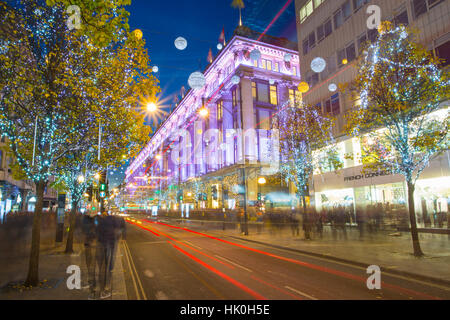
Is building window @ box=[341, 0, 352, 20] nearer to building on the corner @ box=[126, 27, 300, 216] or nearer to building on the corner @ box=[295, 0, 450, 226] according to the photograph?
building on the corner @ box=[295, 0, 450, 226]

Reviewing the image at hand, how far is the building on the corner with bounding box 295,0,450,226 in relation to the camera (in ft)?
58.8

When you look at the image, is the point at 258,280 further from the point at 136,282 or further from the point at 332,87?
the point at 332,87

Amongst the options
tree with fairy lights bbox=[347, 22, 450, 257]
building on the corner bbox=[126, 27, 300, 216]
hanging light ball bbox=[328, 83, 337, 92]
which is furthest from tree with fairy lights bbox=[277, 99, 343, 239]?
building on the corner bbox=[126, 27, 300, 216]

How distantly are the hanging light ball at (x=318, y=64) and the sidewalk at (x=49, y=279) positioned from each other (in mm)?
24296

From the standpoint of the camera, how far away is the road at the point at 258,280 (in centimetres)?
683

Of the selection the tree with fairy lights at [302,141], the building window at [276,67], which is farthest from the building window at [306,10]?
the building window at [276,67]

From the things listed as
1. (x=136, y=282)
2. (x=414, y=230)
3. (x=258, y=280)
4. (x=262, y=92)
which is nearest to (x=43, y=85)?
(x=136, y=282)

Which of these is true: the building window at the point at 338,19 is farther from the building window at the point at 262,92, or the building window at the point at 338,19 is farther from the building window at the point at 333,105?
the building window at the point at 262,92

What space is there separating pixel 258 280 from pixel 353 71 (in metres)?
21.0

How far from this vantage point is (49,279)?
322 inches

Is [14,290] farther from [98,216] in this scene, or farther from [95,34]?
[95,34]

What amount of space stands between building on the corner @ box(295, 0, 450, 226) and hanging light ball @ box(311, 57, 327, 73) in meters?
0.40

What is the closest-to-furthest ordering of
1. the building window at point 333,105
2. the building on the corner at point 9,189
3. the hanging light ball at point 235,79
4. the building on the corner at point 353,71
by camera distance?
1. the building on the corner at point 353,71
2. the building on the corner at point 9,189
3. the building window at point 333,105
4. the hanging light ball at point 235,79

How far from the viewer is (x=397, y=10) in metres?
20.2
